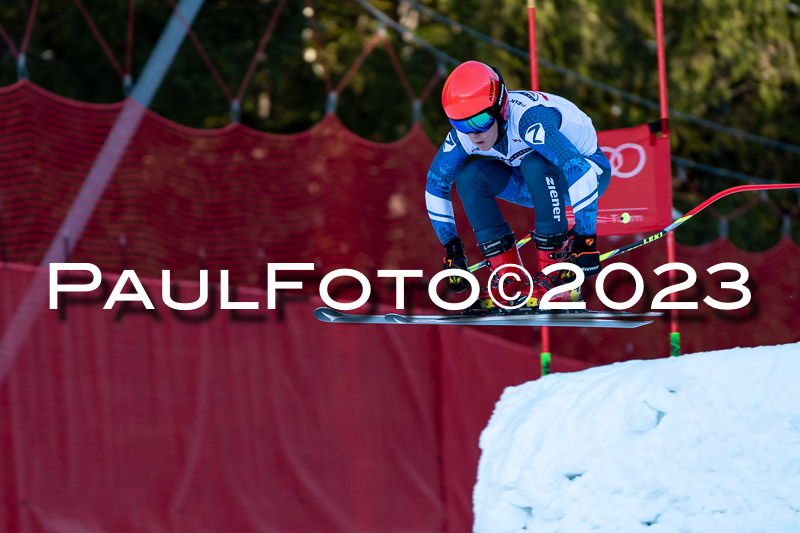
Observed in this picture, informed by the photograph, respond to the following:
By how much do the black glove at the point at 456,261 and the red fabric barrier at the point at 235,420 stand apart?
5.81 feet

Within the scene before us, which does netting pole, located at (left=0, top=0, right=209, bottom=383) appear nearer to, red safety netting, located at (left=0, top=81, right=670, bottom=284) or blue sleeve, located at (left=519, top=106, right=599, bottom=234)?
red safety netting, located at (left=0, top=81, right=670, bottom=284)

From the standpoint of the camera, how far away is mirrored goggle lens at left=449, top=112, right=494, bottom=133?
5.88 m

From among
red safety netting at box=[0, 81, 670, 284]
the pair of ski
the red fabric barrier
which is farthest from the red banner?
the red fabric barrier

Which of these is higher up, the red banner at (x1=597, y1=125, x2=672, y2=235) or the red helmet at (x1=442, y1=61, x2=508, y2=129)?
the red helmet at (x1=442, y1=61, x2=508, y2=129)

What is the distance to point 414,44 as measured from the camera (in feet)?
62.0

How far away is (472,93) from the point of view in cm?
580

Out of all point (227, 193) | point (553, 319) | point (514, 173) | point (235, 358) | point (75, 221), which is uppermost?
point (227, 193)

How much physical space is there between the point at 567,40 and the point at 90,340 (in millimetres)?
12856

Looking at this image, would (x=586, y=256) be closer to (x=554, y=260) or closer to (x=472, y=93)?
(x=554, y=260)

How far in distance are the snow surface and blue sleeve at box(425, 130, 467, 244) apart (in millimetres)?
1219

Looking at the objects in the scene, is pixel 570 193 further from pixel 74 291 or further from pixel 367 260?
pixel 74 291

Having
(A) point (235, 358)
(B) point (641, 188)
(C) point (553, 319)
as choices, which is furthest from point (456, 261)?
(A) point (235, 358)

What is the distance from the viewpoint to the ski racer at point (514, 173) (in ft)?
19.3

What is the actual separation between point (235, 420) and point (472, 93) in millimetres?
3145
